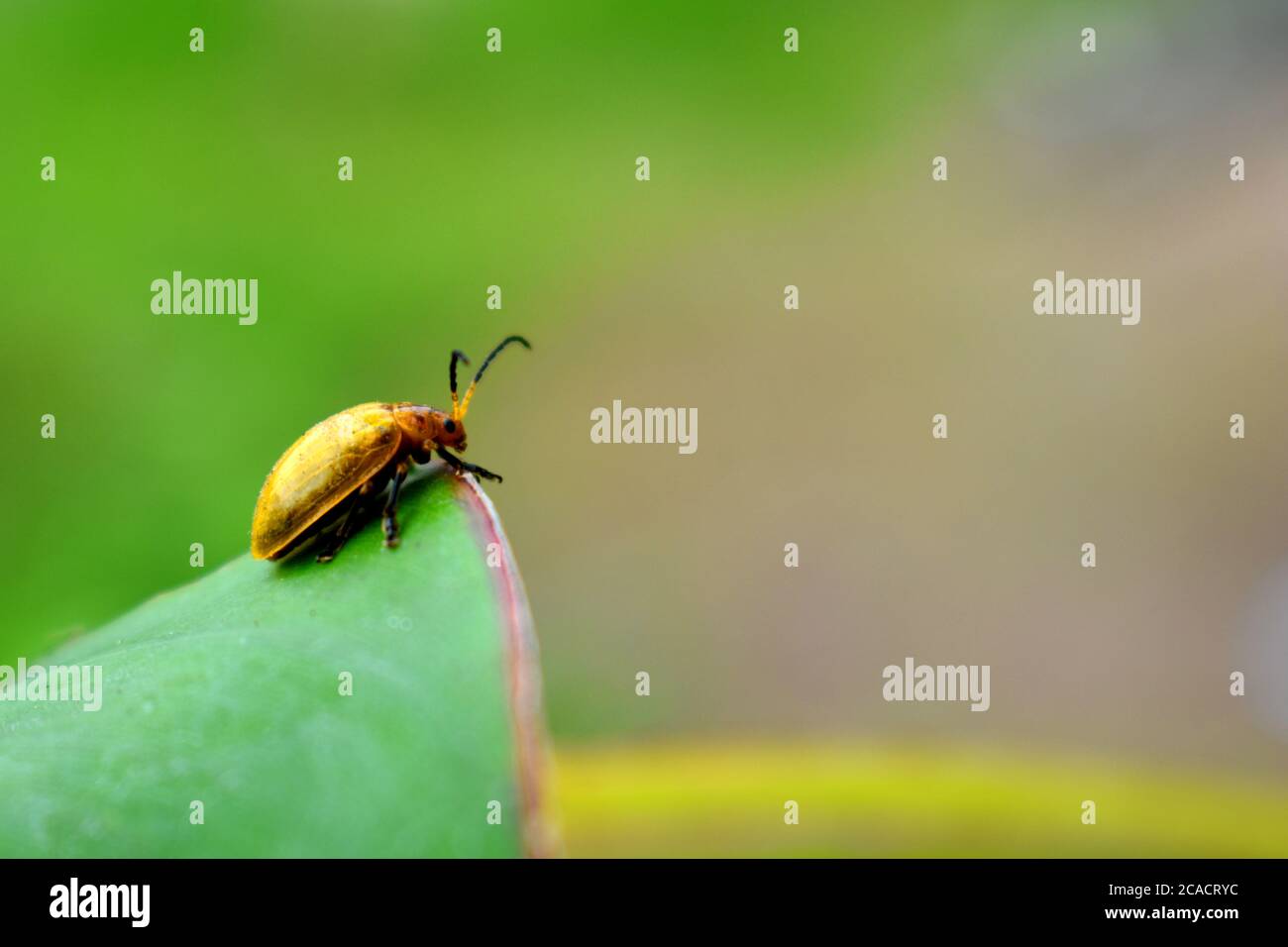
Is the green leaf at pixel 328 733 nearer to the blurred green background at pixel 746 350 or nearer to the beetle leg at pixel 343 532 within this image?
the beetle leg at pixel 343 532

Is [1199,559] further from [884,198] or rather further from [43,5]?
[43,5]

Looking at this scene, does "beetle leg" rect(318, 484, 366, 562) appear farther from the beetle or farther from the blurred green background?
the blurred green background

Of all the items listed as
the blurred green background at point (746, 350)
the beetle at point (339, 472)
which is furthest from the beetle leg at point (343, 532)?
the blurred green background at point (746, 350)

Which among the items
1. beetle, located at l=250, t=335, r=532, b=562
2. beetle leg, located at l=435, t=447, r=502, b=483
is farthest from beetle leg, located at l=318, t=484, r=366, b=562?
beetle leg, located at l=435, t=447, r=502, b=483

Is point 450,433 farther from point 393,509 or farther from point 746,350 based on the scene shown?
point 746,350

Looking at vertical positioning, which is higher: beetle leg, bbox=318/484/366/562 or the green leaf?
beetle leg, bbox=318/484/366/562

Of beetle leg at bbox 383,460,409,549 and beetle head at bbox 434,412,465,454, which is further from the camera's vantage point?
beetle head at bbox 434,412,465,454
